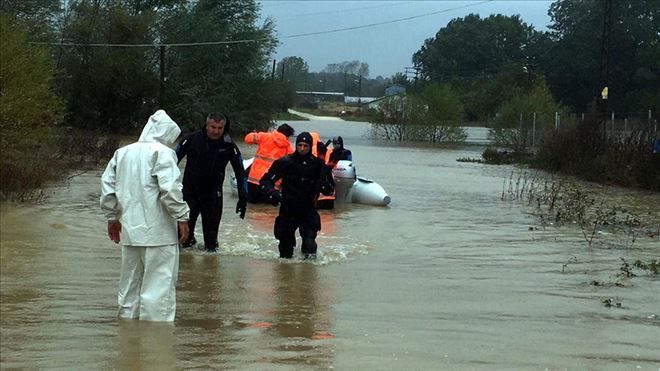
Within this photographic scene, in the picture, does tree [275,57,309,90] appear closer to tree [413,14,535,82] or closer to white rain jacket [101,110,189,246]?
tree [413,14,535,82]

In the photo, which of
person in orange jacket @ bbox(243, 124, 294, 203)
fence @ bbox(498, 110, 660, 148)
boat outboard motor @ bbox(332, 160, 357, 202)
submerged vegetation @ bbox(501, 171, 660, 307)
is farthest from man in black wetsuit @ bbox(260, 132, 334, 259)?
fence @ bbox(498, 110, 660, 148)

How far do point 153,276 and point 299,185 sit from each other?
4409 mm

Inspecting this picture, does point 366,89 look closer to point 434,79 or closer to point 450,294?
point 434,79

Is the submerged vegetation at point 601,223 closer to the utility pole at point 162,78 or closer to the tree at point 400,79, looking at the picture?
the utility pole at point 162,78

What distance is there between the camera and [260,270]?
11.2m

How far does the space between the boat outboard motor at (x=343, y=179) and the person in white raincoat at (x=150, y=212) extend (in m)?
12.5

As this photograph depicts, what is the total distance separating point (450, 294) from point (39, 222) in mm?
7177

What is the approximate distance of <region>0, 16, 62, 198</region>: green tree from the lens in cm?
1750

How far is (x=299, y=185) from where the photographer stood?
1162 centimetres

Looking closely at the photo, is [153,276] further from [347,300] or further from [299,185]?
[299,185]

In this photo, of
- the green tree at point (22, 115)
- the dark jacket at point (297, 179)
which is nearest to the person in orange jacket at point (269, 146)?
the green tree at point (22, 115)

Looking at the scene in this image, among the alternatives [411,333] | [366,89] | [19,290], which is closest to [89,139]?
[19,290]

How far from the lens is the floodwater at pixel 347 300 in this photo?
686cm

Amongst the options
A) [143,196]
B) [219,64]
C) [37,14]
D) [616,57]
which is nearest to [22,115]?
[143,196]
